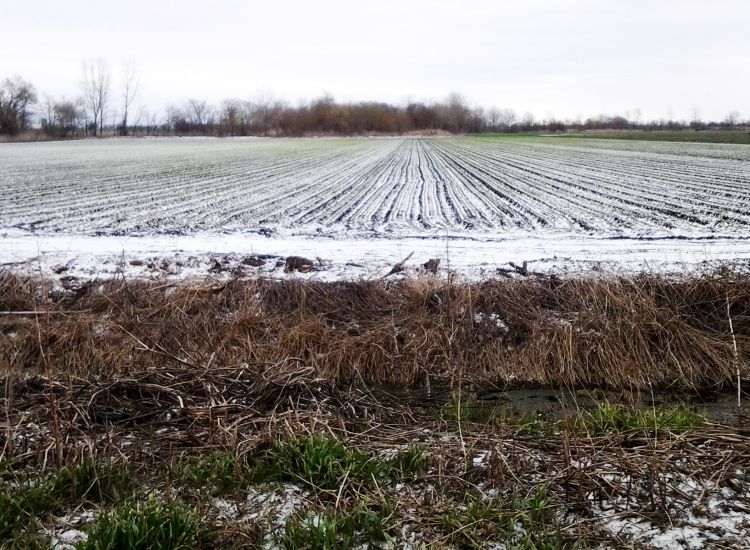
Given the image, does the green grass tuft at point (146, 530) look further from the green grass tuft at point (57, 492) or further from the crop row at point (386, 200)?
the crop row at point (386, 200)

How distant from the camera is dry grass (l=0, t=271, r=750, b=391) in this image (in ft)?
29.0

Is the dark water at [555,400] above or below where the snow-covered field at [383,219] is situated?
below

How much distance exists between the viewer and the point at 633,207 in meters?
18.7

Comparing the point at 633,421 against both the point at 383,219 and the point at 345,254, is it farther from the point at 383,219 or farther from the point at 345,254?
the point at 383,219

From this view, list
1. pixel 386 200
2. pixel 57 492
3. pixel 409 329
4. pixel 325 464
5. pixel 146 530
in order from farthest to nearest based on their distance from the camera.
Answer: pixel 386 200, pixel 409 329, pixel 325 464, pixel 57 492, pixel 146 530

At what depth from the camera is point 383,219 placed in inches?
671

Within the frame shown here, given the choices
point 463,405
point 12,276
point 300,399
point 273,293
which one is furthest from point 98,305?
point 463,405

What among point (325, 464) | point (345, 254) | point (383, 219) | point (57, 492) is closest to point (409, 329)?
point (345, 254)

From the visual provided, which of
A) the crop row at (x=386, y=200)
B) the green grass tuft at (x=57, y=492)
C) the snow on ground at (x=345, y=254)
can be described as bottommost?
the green grass tuft at (x=57, y=492)

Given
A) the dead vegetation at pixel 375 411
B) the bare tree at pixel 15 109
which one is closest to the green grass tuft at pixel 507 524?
the dead vegetation at pixel 375 411

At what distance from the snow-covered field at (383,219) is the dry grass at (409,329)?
3.36 feet

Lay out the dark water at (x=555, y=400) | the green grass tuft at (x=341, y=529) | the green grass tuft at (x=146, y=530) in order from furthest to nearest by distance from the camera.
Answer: the dark water at (x=555, y=400) < the green grass tuft at (x=341, y=529) < the green grass tuft at (x=146, y=530)

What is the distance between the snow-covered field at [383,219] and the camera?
1213cm

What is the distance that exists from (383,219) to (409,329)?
26.0 feet
